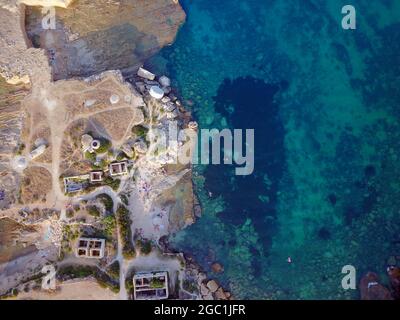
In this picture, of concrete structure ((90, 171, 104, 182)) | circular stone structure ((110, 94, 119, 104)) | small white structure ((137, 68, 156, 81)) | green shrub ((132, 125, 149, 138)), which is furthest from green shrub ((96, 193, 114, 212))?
small white structure ((137, 68, 156, 81))

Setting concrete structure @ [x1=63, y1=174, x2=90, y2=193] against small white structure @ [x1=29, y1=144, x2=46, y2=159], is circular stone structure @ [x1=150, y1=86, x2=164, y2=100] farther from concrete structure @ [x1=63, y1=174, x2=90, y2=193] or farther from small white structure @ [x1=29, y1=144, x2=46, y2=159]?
small white structure @ [x1=29, y1=144, x2=46, y2=159]

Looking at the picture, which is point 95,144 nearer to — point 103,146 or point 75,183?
point 103,146

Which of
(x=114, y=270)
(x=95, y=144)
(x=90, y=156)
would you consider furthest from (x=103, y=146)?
(x=114, y=270)

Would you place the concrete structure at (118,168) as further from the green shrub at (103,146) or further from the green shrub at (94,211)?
the green shrub at (94,211)

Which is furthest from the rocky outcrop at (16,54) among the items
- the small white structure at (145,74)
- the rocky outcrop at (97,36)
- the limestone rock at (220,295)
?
the limestone rock at (220,295)
